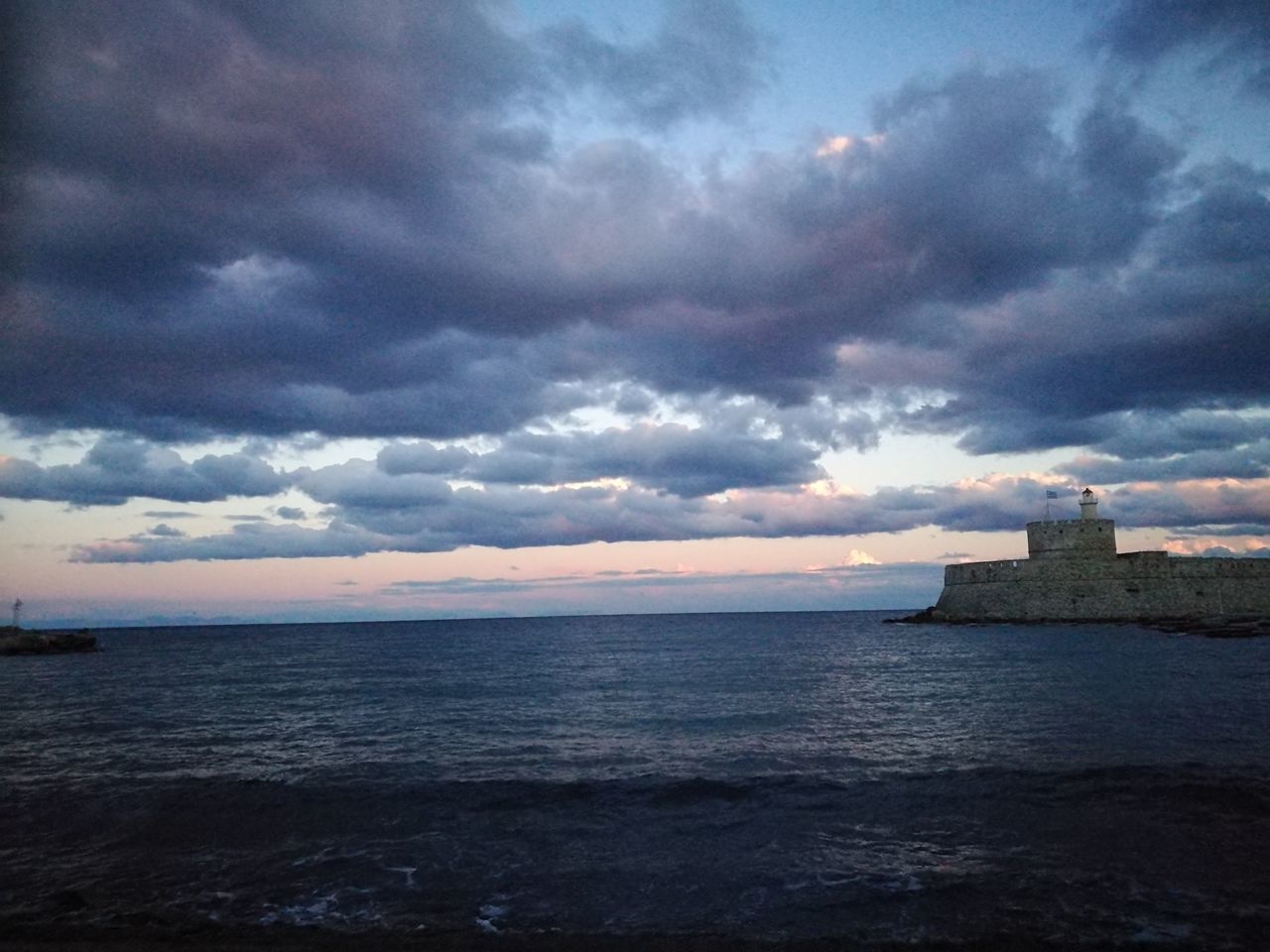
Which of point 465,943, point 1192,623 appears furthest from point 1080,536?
point 465,943

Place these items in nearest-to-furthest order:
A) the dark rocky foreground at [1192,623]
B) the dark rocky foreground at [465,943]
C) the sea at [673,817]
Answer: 1. the dark rocky foreground at [465,943]
2. the sea at [673,817]
3. the dark rocky foreground at [1192,623]

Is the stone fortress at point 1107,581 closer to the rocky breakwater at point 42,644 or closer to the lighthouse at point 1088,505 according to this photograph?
the lighthouse at point 1088,505

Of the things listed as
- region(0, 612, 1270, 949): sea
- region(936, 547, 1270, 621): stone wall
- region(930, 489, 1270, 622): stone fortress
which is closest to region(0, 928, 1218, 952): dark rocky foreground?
region(0, 612, 1270, 949): sea

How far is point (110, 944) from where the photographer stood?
344 inches

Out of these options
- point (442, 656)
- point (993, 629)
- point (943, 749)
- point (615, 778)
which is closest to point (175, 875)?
point (615, 778)

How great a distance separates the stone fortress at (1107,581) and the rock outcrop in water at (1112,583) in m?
0.08

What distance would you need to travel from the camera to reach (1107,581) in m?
73.9

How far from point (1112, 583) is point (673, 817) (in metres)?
76.0

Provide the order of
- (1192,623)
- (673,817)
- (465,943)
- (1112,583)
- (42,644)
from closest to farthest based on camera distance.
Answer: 1. (465,943)
2. (673,817)
3. (1192,623)
4. (1112,583)
5. (42,644)

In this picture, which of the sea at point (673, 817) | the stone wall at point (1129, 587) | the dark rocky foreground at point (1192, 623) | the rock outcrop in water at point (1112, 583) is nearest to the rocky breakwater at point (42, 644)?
the sea at point (673, 817)

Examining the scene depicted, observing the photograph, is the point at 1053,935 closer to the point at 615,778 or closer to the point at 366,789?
the point at 615,778

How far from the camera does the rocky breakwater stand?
90.4m

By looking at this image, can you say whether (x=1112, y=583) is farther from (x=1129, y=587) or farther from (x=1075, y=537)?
(x=1075, y=537)

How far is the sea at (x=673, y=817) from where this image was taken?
31.9 ft
